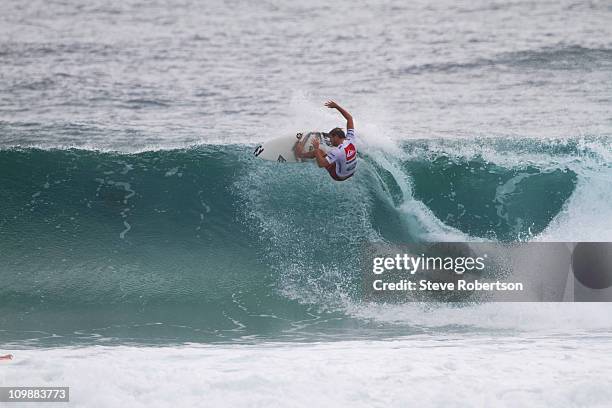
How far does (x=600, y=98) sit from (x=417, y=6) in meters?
1.86

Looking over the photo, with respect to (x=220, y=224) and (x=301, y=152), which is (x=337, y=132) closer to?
(x=301, y=152)

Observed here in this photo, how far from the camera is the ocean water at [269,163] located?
516 centimetres

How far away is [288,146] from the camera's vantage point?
4.77 meters

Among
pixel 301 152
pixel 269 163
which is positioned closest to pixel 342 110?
pixel 301 152

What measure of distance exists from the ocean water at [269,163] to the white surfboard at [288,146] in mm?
401

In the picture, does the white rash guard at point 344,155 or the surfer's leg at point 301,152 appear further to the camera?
the surfer's leg at point 301,152

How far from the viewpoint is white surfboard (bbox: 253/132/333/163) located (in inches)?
180

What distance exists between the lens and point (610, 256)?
5215 mm

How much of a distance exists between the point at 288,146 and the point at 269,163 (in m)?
1.16

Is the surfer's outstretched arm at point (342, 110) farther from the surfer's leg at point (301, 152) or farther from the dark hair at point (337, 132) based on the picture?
the surfer's leg at point (301, 152)

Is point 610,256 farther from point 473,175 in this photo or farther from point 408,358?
point 408,358

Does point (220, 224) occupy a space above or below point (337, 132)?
below

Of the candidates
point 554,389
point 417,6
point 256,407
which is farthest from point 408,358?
point 417,6

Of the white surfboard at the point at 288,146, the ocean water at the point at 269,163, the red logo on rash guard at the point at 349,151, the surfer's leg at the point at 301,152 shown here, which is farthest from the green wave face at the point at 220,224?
the red logo on rash guard at the point at 349,151
